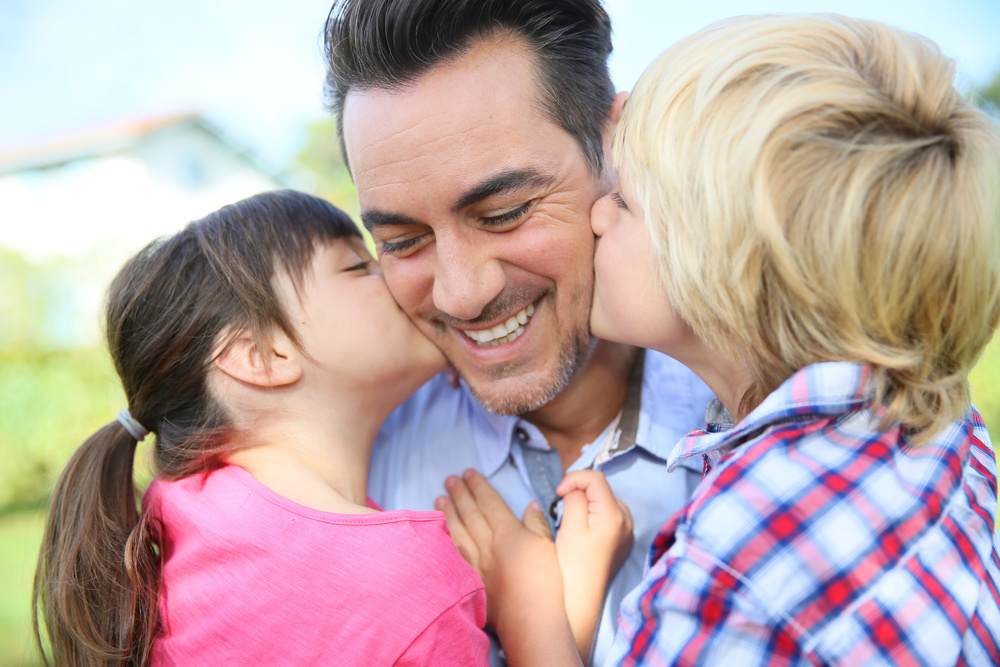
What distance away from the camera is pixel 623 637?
1.37 meters

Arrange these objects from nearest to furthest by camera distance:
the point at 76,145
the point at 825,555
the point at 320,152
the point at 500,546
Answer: the point at 825,555 < the point at 500,546 < the point at 76,145 < the point at 320,152

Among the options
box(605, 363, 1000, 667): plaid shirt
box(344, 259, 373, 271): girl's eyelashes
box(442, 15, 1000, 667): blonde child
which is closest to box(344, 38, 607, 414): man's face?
box(344, 259, 373, 271): girl's eyelashes

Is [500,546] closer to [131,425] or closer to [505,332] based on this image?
[505,332]

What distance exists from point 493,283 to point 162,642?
129cm

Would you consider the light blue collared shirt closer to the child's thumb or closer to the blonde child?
the child's thumb

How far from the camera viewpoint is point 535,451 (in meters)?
2.38

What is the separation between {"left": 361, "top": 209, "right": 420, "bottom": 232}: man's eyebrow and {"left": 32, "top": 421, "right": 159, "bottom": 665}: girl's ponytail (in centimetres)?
105

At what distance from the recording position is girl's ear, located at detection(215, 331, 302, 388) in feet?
6.40

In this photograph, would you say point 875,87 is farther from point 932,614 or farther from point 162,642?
point 162,642

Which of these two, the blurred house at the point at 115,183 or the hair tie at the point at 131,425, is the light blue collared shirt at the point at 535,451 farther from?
the blurred house at the point at 115,183

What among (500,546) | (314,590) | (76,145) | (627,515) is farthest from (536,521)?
(76,145)

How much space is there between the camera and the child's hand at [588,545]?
176cm

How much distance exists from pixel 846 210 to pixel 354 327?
1.36 metres

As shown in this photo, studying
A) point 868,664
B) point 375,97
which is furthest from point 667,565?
point 375,97
